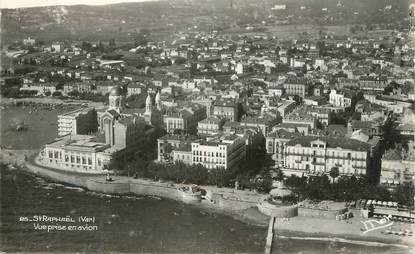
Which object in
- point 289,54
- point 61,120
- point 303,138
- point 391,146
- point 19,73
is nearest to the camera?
point 303,138

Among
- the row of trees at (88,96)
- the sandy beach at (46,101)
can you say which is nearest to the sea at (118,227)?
the sandy beach at (46,101)

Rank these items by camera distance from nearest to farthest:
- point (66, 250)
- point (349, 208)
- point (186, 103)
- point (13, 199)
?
point (66, 250) → point (349, 208) → point (13, 199) → point (186, 103)

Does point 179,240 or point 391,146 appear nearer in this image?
point 179,240

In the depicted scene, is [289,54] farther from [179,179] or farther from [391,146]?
[179,179]

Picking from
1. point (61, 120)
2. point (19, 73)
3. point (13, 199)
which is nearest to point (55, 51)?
point (19, 73)

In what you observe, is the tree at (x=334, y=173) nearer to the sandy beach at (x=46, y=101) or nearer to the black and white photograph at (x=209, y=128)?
the black and white photograph at (x=209, y=128)

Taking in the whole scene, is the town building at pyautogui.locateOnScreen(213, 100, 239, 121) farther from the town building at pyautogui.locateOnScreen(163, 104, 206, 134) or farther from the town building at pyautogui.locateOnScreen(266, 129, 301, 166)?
the town building at pyautogui.locateOnScreen(266, 129, 301, 166)

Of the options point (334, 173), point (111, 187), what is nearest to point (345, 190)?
point (334, 173)

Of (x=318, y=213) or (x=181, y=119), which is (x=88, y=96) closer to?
(x=181, y=119)
